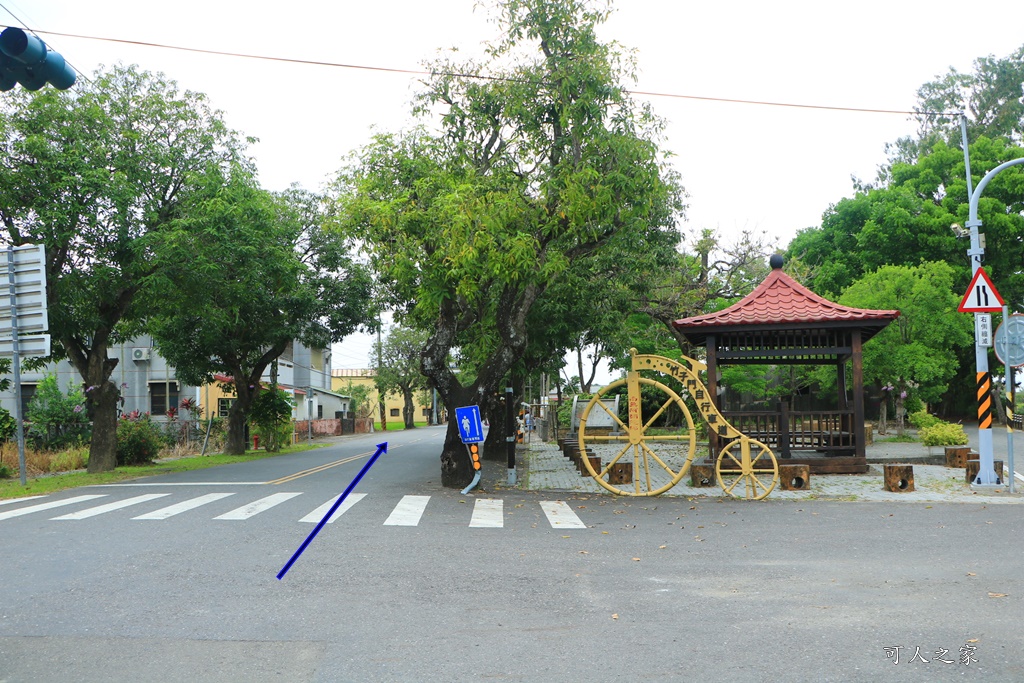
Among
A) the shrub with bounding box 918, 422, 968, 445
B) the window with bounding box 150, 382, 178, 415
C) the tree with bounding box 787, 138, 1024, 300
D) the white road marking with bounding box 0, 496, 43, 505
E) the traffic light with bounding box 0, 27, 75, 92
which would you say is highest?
the tree with bounding box 787, 138, 1024, 300

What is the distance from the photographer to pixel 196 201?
21.7 meters

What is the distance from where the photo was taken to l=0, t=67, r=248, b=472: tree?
19406 mm

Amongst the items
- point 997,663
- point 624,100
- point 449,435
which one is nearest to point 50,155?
point 449,435

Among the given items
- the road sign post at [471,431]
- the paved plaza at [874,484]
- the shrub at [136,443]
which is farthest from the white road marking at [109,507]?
the shrub at [136,443]

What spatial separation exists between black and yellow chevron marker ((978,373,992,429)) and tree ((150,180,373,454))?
15.9 metres

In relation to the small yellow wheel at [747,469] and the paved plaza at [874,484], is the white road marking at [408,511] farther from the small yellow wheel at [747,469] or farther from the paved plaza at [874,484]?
the small yellow wheel at [747,469]

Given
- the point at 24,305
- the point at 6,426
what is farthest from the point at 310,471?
the point at 6,426

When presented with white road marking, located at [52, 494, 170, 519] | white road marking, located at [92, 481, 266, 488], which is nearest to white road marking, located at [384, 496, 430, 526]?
white road marking, located at [52, 494, 170, 519]

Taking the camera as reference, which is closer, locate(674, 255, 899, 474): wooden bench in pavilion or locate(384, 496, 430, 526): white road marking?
locate(384, 496, 430, 526): white road marking

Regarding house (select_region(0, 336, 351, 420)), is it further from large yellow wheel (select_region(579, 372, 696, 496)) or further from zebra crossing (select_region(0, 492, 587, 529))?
large yellow wheel (select_region(579, 372, 696, 496))

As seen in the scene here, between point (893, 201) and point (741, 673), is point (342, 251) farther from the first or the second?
point (741, 673)

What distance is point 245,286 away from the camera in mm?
24844

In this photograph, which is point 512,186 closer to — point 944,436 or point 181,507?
point 181,507

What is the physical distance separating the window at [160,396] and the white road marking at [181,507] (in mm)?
32565
